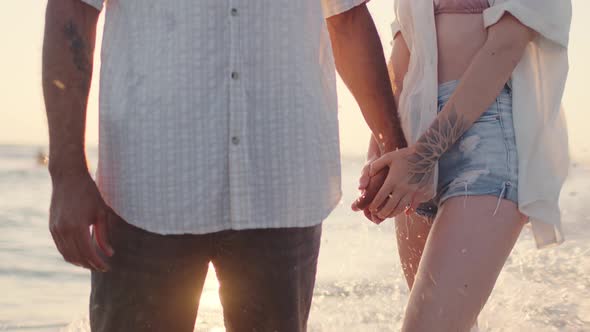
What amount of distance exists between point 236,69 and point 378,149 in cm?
89

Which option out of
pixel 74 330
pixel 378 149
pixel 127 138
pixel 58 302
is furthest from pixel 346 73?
pixel 58 302

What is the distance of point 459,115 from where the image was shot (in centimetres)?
272

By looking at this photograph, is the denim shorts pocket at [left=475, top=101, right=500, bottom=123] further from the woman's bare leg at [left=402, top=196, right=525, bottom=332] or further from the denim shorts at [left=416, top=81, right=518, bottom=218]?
the woman's bare leg at [left=402, top=196, right=525, bottom=332]

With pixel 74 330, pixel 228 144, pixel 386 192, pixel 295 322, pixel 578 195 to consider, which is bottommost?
pixel 578 195

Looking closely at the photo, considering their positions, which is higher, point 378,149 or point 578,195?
point 378,149

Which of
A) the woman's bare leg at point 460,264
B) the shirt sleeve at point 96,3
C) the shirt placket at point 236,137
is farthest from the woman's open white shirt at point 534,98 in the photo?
the shirt sleeve at point 96,3

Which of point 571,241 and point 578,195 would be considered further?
point 578,195

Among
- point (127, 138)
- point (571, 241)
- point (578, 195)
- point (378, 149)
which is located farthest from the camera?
point (578, 195)

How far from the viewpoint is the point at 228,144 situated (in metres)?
2.23

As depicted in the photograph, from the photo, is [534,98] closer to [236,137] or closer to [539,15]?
[539,15]

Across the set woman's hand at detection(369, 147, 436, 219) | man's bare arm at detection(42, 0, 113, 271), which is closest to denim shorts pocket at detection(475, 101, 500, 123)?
woman's hand at detection(369, 147, 436, 219)

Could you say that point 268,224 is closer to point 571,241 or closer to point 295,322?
point 295,322

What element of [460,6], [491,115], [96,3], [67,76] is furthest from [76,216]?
[460,6]

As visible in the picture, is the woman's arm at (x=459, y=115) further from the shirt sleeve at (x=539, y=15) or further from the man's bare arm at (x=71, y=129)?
the man's bare arm at (x=71, y=129)
